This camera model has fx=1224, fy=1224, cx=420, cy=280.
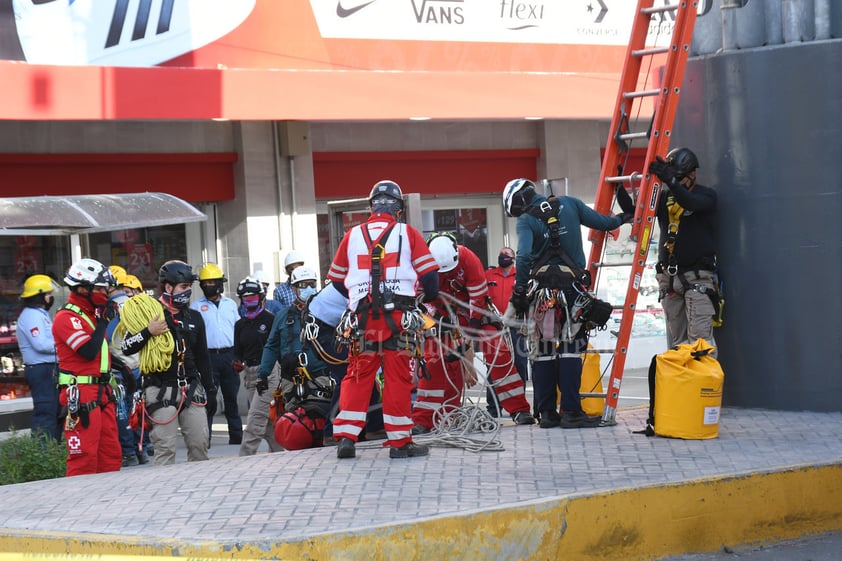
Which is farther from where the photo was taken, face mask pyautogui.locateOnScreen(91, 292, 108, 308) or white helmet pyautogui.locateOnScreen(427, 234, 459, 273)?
white helmet pyautogui.locateOnScreen(427, 234, 459, 273)

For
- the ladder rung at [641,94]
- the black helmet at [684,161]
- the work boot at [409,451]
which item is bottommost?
the work boot at [409,451]

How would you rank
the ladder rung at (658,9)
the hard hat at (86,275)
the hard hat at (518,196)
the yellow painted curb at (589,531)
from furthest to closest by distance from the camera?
1. the ladder rung at (658,9)
2. the hard hat at (518,196)
3. the hard hat at (86,275)
4. the yellow painted curb at (589,531)

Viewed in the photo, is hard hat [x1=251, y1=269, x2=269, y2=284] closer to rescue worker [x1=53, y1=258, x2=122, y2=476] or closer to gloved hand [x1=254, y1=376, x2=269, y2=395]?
gloved hand [x1=254, y1=376, x2=269, y2=395]

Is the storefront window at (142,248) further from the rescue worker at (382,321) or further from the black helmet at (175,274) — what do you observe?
the rescue worker at (382,321)

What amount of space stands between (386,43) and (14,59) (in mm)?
5377

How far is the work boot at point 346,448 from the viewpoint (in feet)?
28.0

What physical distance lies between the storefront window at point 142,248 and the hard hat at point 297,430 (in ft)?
23.4

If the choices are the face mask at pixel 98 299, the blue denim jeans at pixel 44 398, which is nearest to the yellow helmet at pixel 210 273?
the blue denim jeans at pixel 44 398

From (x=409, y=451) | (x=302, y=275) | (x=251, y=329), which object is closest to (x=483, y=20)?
(x=251, y=329)

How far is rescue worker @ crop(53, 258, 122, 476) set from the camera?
30.0ft

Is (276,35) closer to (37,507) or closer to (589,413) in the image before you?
(589,413)

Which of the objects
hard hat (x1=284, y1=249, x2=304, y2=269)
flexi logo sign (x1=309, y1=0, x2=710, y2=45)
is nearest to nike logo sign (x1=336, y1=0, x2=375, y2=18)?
flexi logo sign (x1=309, y1=0, x2=710, y2=45)

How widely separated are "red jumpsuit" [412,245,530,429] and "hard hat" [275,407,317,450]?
0.88 m

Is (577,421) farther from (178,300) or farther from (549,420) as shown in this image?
(178,300)
